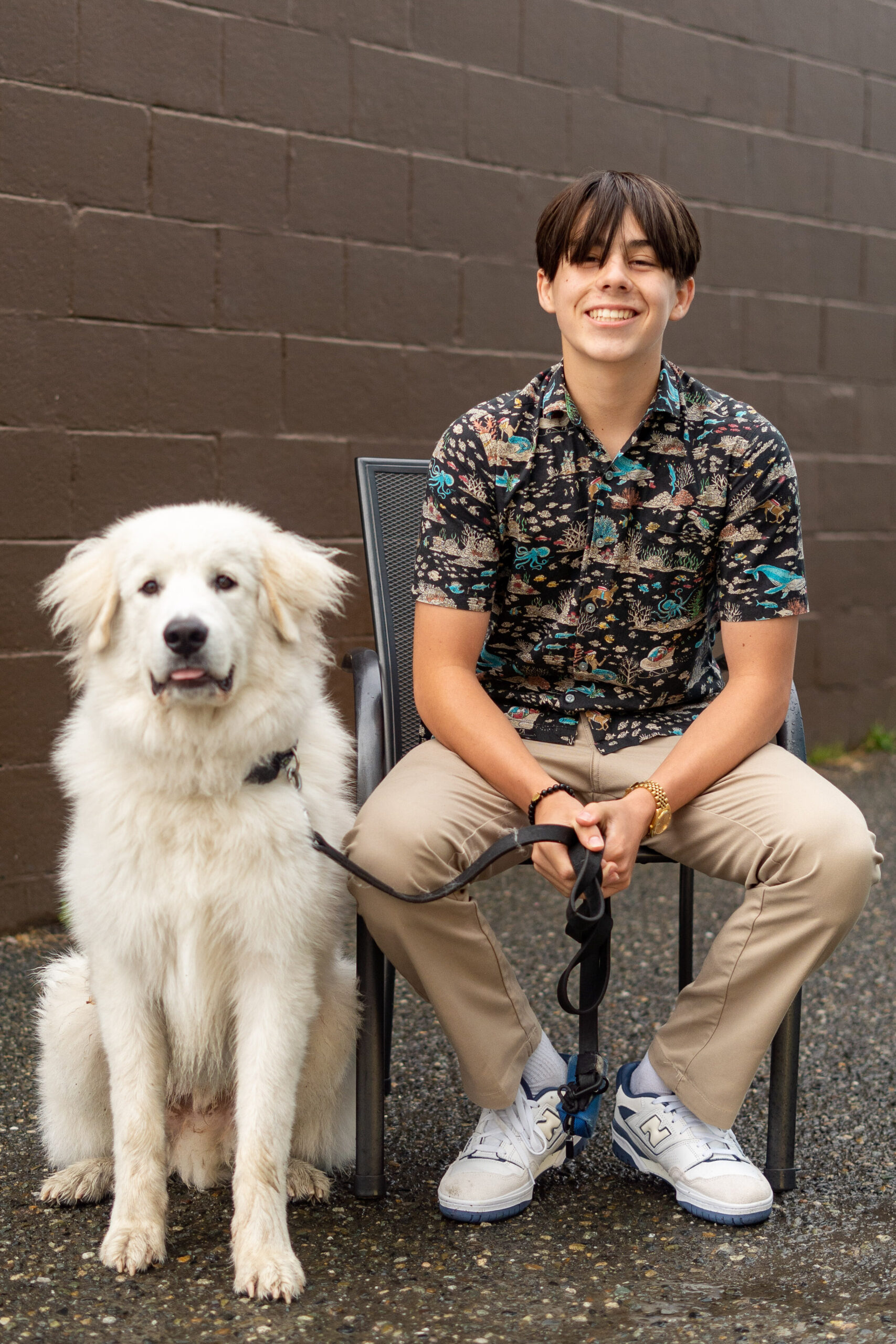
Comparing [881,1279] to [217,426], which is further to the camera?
[217,426]

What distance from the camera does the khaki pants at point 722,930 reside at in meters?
2.28

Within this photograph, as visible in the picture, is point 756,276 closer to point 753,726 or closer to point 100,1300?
point 753,726

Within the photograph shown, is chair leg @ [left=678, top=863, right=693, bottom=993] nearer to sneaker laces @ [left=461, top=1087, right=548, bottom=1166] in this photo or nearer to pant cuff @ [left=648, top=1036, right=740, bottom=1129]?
pant cuff @ [left=648, top=1036, right=740, bottom=1129]

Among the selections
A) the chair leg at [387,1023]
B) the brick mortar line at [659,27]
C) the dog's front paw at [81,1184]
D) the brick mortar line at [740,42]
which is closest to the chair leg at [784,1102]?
the chair leg at [387,1023]

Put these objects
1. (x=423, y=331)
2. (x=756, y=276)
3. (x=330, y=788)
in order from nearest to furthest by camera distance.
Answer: (x=330, y=788) < (x=423, y=331) < (x=756, y=276)

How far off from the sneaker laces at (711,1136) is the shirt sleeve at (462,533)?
997mm

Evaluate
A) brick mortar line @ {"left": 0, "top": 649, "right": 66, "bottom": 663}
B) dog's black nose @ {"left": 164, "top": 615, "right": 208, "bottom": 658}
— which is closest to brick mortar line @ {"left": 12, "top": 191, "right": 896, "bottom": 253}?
brick mortar line @ {"left": 0, "top": 649, "right": 66, "bottom": 663}

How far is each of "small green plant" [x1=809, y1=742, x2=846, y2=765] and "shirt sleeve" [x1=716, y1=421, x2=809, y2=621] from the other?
343cm

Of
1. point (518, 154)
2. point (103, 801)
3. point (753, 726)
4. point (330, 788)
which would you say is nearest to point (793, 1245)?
point (753, 726)

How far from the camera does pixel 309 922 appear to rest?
86.6 inches

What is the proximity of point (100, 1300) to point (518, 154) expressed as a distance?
4.00 metres

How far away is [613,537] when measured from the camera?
2.55m

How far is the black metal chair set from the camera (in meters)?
2.39

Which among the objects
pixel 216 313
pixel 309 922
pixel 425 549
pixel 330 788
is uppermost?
pixel 216 313
